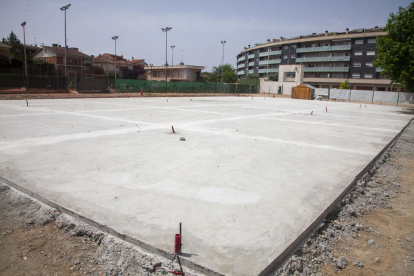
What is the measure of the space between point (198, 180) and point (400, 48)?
25.1 metres

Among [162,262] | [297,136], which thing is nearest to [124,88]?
[297,136]

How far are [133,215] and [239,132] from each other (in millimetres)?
7235

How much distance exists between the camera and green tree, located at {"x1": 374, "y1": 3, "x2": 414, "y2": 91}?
75.7 ft

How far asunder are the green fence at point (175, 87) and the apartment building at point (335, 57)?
18.1 metres

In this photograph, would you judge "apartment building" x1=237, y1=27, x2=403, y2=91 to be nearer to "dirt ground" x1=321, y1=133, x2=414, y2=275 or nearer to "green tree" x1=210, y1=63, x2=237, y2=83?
"green tree" x1=210, y1=63, x2=237, y2=83

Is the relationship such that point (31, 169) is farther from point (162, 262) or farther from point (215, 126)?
point (215, 126)

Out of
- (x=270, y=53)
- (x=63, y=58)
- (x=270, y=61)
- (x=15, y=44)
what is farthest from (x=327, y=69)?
(x=15, y=44)

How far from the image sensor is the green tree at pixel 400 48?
23.1 meters

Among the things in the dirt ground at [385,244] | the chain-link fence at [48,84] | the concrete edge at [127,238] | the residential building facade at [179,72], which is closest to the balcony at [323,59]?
the residential building facade at [179,72]

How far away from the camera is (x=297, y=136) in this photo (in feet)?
33.5

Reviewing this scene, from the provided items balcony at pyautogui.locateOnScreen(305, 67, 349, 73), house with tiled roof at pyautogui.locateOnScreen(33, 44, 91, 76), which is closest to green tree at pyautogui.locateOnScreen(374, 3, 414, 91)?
house with tiled roof at pyautogui.locateOnScreen(33, 44, 91, 76)

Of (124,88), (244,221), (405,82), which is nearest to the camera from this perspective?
(244,221)

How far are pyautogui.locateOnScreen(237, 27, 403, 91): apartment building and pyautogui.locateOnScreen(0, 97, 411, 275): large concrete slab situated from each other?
216 feet

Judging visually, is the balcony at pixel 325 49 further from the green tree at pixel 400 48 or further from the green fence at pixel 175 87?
the green tree at pixel 400 48
